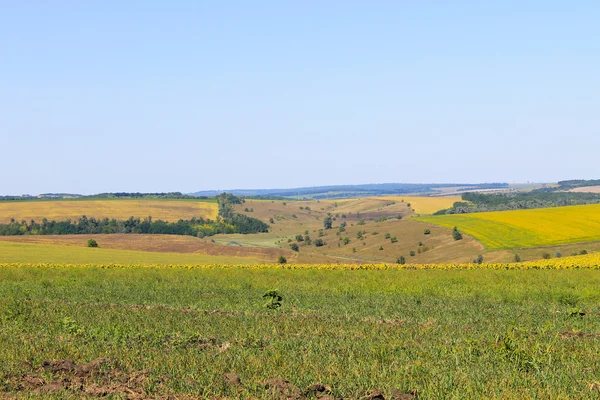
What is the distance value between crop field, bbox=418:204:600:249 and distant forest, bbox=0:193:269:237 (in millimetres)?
50028

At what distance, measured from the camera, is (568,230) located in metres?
91.5

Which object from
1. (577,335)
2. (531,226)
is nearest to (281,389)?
(577,335)

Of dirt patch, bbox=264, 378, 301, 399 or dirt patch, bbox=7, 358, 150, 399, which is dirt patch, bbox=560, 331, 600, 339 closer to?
dirt patch, bbox=264, 378, 301, 399

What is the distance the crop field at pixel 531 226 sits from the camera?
286 ft

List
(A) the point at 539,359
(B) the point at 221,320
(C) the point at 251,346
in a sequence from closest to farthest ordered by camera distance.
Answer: (A) the point at 539,359, (C) the point at 251,346, (B) the point at 221,320

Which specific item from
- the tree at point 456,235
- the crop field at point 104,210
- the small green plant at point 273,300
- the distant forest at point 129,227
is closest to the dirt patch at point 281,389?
the small green plant at point 273,300

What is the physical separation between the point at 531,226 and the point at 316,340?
89181mm

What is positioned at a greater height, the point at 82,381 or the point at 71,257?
the point at 82,381

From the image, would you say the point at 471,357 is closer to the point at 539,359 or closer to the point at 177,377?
the point at 539,359

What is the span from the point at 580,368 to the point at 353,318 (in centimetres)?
964

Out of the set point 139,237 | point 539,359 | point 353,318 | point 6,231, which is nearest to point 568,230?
point 139,237

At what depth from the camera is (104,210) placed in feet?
529

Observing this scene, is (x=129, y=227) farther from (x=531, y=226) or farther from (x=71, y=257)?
(x=531, y=226)

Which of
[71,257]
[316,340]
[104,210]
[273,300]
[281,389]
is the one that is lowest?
[71,257]
